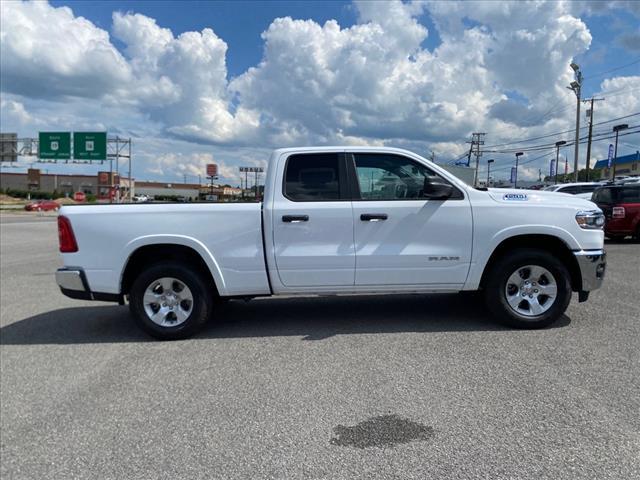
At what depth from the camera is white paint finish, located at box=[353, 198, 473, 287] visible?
5.48m

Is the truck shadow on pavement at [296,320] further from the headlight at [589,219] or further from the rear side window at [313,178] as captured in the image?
the rear side window at [313,178]

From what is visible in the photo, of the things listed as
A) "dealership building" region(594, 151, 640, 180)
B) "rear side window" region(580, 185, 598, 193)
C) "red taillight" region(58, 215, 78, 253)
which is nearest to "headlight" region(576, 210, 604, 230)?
"red taillight" region(58, 215, 78, 253)

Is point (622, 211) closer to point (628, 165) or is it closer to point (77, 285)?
point (77, 285)

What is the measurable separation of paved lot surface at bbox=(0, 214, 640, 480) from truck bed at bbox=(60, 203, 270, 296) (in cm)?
70

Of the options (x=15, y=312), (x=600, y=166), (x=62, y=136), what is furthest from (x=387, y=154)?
(x=600, y=166)

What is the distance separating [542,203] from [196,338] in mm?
4025

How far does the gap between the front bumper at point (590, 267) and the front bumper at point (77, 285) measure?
16.3ft

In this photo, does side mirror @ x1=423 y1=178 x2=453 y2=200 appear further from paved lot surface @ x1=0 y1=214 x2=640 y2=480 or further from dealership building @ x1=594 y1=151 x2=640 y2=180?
dealership building @ x1=594 y1=151 x2=640 y2=180

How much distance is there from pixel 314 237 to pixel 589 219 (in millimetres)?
2959

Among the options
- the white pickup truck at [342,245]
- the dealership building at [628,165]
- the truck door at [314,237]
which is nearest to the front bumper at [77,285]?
the white pickup truck at [342,245]

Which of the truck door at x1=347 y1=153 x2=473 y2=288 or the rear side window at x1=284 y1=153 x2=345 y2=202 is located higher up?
the rear side window at x1=284 y1=153 x2=345 y2=202

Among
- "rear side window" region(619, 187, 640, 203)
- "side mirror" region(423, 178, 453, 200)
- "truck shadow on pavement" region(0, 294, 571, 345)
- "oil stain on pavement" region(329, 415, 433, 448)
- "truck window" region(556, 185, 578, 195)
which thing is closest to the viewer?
"oil stain on pavement" region(329, 415, 433, 448)

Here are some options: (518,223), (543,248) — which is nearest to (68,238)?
(518,223)

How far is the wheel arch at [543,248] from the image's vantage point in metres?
5.57
